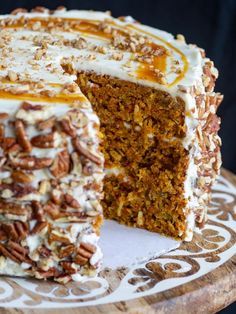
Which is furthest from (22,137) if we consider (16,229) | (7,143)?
(16,229)

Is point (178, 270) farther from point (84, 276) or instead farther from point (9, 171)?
point (9, 171)

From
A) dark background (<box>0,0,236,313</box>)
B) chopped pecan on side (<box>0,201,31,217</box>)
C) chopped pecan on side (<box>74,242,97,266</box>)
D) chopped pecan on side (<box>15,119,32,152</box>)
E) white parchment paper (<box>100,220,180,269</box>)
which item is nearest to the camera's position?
chopped pecan on side (<box>15,119,32,152</box>)

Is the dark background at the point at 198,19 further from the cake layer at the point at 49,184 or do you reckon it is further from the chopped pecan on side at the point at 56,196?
the chopped pecan on side at the point at 56,196

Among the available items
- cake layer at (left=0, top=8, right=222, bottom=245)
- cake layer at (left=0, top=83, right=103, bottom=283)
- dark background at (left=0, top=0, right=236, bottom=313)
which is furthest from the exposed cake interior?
dark background at (left=0, top=0, right=236, bottom=313)

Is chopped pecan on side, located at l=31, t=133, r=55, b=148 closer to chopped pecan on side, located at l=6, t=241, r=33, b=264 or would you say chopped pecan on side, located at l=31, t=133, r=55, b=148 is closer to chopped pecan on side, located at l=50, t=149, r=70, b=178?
chopped pecan on side, located at l=50, t=149, r=70, b=178

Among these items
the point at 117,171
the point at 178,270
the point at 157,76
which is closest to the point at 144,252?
the point at 178,270

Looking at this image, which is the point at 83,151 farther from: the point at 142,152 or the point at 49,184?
the point at 142,152
